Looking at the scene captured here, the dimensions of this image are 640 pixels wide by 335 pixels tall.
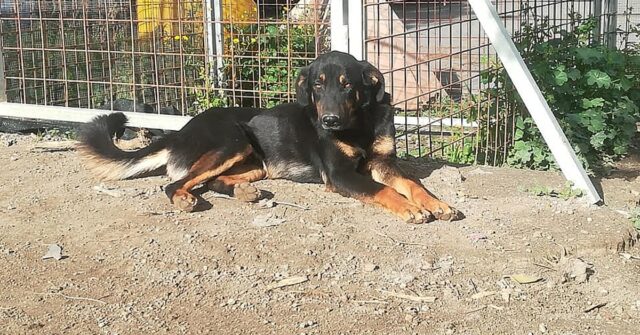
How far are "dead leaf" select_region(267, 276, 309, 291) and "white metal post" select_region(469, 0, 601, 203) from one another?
2.02 meters

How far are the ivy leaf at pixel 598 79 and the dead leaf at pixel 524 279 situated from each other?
2.73 m

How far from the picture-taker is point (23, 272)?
14.4 feet

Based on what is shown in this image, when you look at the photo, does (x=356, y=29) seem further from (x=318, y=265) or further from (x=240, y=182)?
(x=318, y=265)

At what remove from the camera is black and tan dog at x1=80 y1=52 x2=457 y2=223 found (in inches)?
209

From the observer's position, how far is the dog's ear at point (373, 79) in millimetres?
5547

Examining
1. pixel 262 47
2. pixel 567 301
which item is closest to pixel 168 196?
pixel 567 301

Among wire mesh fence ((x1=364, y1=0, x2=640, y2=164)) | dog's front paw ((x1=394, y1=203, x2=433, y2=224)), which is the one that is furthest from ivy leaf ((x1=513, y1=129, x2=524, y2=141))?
dog's front paw ((x1=394, y1=203, x2=433, y2=224))

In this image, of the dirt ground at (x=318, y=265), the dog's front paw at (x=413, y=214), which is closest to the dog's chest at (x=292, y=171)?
the dirt ground at (x=318, y=265)

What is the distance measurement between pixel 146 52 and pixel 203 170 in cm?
283

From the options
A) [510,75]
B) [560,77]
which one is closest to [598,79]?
[560,77]

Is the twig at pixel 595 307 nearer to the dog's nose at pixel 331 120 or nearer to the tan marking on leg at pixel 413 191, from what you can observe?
the tan marking on leg at pixel 413 191

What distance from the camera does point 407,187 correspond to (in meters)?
5.32

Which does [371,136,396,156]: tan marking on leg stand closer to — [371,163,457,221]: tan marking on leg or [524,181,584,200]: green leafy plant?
[371,163,457,221]: tan marking on leg

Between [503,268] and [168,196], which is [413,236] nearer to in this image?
[503,268]
